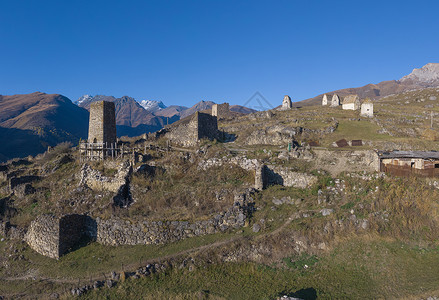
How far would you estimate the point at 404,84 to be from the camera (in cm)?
17575

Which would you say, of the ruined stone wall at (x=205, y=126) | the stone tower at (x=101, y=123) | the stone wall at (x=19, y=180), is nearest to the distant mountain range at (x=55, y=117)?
the ruined stone wall at (x=205, y=126)

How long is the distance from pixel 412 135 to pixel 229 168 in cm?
2560

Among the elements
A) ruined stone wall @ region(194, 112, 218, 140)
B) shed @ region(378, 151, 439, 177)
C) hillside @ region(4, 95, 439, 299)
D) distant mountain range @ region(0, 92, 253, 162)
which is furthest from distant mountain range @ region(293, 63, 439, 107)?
hillside @ region(4, 95, 439, 299)

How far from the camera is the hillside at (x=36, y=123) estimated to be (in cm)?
7925

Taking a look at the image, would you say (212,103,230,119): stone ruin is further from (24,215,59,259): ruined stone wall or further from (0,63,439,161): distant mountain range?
(24,215,59,259): ruined stone wall

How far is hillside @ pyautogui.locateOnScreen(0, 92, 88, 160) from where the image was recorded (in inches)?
3120

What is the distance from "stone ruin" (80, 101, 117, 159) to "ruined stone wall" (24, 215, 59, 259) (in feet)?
33.9

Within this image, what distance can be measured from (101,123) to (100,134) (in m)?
1.04

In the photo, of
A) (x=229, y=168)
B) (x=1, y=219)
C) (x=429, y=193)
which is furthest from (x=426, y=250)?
(x=1, y=219)

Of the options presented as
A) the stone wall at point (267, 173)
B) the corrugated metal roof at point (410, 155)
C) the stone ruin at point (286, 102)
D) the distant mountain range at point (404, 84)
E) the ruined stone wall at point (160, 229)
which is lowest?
the ruined stone wall at point (160, 229)

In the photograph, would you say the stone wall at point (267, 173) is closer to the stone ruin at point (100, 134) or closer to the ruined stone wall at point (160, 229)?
the ruined stone wall at point (160, 229)

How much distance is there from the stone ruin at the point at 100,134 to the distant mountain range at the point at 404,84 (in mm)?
142642

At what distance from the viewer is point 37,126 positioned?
319 feet

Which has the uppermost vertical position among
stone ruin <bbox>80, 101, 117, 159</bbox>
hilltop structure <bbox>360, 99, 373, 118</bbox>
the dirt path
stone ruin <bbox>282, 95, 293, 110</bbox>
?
stone ruin <bbox>282, 95, 293, 110</bbox>
